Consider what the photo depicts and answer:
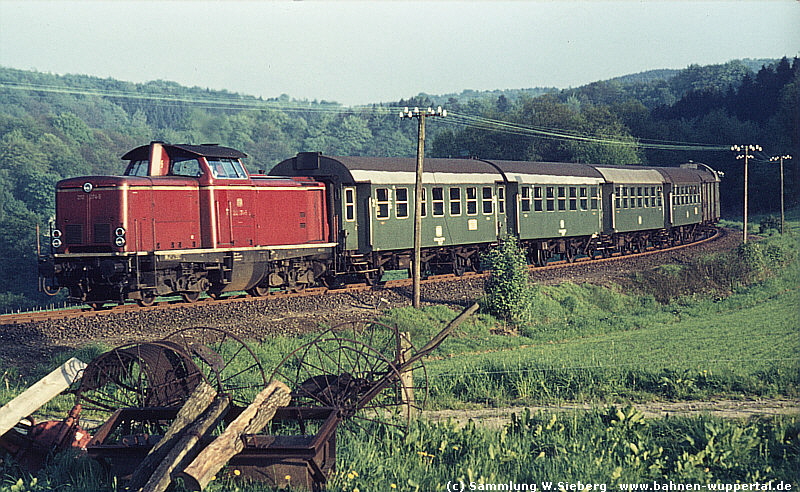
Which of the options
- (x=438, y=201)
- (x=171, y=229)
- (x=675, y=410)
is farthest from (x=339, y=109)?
(x=675, y=410)

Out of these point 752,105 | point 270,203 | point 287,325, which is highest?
point 752,105

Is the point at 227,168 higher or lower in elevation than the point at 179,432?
higher

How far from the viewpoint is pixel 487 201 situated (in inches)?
1261

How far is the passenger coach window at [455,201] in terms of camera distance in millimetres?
30484

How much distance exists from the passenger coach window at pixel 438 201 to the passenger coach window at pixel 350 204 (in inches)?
143

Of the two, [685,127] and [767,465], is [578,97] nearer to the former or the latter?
[685,127]

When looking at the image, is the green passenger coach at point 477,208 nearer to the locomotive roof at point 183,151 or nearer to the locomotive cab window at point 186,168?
the locomotive roof at point 183,151

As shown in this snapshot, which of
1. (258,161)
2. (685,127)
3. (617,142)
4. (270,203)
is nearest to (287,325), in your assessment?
(270,203)

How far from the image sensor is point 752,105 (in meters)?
91.1

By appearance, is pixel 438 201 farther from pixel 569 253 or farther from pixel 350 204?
pixel 569 253

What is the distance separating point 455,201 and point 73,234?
47.5 ft

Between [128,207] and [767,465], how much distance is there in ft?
53.7

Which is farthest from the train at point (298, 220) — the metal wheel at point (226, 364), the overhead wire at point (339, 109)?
the overhead wire at point (339, 109)

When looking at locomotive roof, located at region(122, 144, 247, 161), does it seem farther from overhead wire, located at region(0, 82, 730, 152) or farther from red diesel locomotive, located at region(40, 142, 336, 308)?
overhead wire, located at region(0, 82, 730, 152)
